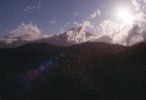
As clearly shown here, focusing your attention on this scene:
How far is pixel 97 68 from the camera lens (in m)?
12.5

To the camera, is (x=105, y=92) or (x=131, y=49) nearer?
(x=105, y=92)

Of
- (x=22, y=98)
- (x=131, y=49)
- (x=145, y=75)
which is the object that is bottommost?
(x=22, y=98)

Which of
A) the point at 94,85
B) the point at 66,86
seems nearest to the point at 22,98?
the point at 66,86

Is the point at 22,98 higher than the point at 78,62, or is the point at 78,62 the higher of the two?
the point at 78,62

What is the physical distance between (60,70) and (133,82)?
10.7 ft

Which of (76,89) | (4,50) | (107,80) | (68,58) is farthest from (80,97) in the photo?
(4,50)

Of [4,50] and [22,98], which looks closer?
[22,98]

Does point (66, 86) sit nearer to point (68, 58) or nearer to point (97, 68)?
point (97, 68)

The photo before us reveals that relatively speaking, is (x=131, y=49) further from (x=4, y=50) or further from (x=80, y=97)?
(x=4, y=50)

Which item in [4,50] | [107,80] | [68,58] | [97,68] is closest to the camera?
[107,80]

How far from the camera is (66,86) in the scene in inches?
447

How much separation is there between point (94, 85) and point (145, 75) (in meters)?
1.77

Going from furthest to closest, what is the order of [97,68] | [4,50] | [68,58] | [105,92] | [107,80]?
1. [4,50]
2. [68,58]
3. [97,68]
4. [107,80]
5. [105,92]

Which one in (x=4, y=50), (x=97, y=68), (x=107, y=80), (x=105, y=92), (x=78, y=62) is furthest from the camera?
(x=4, y=50)
